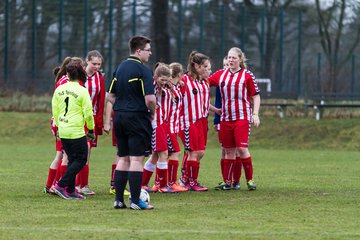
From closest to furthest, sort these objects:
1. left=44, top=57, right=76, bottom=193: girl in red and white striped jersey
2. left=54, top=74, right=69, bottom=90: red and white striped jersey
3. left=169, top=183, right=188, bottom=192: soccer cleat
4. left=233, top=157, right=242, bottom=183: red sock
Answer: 1. left=54, top=74, right=69, bottom=90: red and white striped jersey
2. left=44, top=57, right=76, bottom=193: girl in red and white striped jersey
3. left=169, top=183, right=188, bottom=192: soccer cleat
4. left=233, top=157, right=242, bottom=183: red sock

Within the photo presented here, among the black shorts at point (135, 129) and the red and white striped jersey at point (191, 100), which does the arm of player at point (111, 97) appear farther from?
the red and white striped jersey at point (191, 100)

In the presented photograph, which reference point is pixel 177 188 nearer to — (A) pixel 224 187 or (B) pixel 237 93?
(A) pixel 224 187

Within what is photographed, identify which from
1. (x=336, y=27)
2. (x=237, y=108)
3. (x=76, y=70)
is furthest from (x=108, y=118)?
(x=336, y=27)

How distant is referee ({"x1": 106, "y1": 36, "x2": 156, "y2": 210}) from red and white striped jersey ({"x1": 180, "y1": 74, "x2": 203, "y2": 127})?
277cm

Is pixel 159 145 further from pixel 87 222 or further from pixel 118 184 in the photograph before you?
pixel 87 222

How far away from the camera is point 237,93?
1333 centimetres

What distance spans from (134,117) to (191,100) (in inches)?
121

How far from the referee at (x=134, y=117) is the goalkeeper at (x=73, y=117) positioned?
1.15 m

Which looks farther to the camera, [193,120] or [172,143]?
[193,120]

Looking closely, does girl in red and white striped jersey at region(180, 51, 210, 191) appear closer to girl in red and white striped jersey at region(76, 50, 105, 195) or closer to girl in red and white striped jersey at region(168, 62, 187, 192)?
girl in red and white striped jersey at region(168, 62, 187, 192)

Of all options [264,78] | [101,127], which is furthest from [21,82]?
[101,127]

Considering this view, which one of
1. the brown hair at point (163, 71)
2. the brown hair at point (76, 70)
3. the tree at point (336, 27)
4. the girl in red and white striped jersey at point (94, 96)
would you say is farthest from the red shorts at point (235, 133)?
the tree at point (336, 27)

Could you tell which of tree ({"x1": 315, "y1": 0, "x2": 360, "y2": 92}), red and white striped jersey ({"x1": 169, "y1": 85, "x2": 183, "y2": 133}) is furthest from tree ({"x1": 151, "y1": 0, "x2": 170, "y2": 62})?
red and white striped jersey ({"x1": 169, "y1": 85, "x2": 183, "y2": 133})

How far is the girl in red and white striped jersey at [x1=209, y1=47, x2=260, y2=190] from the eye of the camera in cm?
1324
